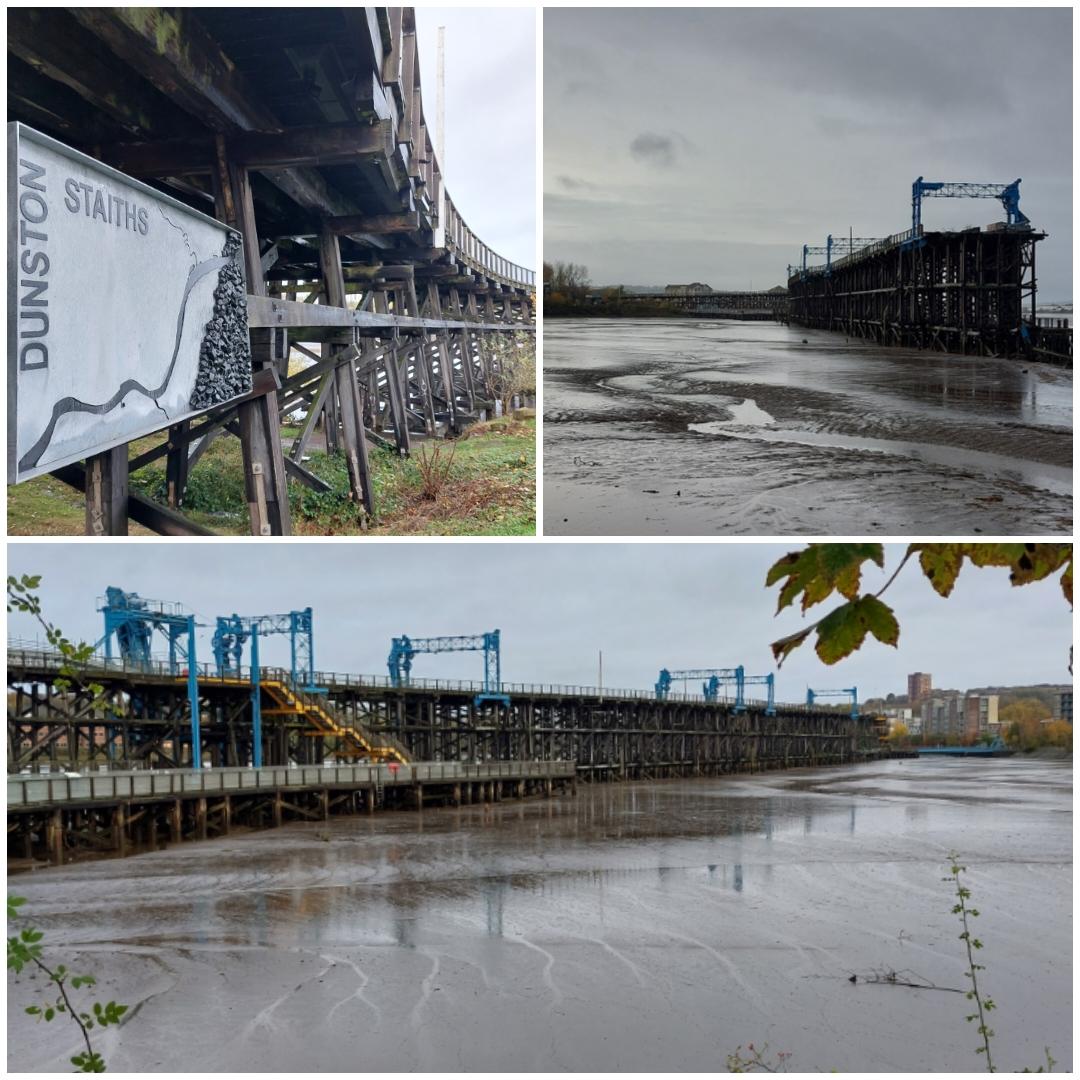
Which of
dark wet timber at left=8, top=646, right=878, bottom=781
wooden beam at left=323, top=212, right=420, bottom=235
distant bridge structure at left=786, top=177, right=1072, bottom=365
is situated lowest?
dark wet timber at left=8, top=646, right=878, bottom=781

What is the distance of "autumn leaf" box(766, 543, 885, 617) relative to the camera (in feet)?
7.85

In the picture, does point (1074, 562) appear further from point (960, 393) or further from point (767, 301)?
point (767, 301)

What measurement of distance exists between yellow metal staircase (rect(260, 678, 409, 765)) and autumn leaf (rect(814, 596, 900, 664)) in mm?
Answer: 29754

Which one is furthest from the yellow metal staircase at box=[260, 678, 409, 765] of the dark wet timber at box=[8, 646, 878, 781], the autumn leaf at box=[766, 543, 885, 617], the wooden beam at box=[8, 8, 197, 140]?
the autumn leaf at box=[766, 543, 885, 617]

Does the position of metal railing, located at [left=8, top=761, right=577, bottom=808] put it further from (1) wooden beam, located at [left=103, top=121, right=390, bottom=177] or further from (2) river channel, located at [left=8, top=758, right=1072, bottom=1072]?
(1) wooden beam, located at [left=103, top=121, right=390, bottom=177]

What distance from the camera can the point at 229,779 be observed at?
2403cm

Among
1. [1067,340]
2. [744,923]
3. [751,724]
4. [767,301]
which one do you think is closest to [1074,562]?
[744,923]

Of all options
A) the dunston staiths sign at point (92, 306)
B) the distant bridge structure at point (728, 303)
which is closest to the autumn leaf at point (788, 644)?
the dunston staiths sign at point (92, 306)

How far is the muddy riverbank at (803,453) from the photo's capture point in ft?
24.5

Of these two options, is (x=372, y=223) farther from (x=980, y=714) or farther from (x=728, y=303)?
(x=980, y=714)

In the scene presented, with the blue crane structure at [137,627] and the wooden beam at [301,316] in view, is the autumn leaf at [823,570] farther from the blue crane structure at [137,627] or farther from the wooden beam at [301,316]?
the blue crane structure at [137,627]

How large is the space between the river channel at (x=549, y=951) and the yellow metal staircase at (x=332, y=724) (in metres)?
7.93

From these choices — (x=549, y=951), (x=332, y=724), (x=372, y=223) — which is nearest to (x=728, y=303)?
(x=332, y=724)

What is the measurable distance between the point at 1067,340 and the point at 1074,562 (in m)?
24.3
